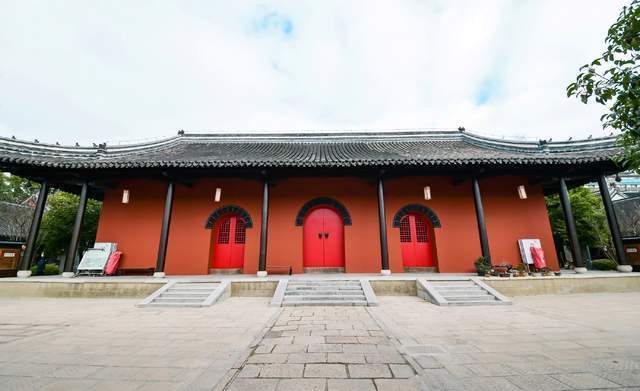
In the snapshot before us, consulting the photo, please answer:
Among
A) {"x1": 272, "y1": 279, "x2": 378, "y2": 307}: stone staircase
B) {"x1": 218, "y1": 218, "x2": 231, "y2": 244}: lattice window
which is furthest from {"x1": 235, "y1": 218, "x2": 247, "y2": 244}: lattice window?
{"x1": 272, "y1": 279, "x2": 378, "y2": 307}: stone staircase

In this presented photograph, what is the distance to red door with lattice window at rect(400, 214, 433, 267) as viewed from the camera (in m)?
8.38

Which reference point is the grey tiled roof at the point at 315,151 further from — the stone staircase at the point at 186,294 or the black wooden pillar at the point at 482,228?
the stone staircase at the point at 186,294

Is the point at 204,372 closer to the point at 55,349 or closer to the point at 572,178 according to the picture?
the point at 55,349

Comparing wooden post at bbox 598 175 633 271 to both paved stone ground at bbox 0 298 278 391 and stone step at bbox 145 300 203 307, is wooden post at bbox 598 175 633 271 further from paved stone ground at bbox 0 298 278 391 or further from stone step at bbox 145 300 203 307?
stone step at bbox 145 300 203 307

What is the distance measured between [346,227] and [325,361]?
6208 mm

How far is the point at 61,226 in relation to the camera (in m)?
11.6

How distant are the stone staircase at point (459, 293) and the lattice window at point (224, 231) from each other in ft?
20.9

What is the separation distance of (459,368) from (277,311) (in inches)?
127

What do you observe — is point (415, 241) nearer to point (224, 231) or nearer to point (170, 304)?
point (224, 231)

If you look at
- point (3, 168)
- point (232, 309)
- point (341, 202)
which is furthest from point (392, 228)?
point (3, 168)

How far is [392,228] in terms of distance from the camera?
8.42 meters

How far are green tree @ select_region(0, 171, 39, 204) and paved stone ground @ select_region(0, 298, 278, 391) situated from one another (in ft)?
60.6

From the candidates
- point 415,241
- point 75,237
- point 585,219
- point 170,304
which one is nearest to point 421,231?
point 415,241

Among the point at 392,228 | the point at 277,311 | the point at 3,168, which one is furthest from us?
the point at 392,228
